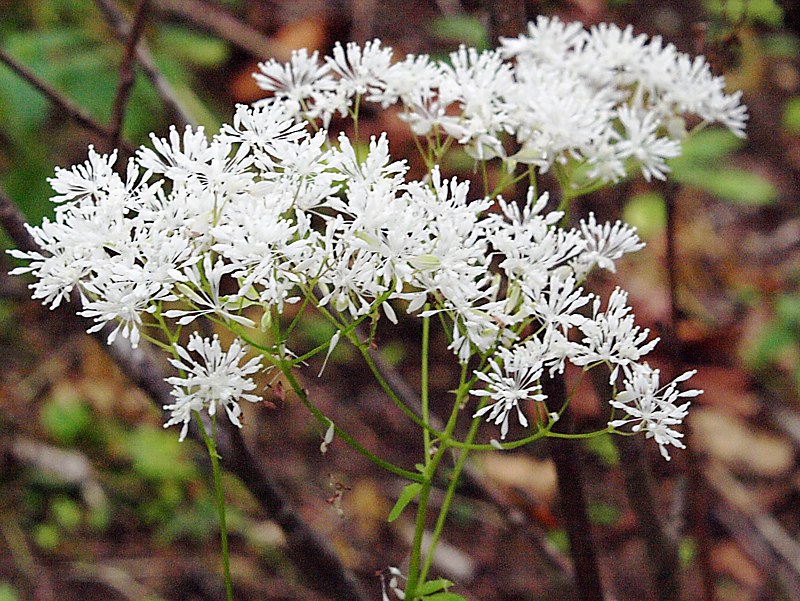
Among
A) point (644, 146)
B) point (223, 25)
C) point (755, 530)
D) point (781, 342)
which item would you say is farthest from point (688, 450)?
point (223, 25)

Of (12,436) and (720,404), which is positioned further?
(720,404)

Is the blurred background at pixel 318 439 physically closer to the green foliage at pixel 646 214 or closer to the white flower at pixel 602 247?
the green foliage at pixel 646 214

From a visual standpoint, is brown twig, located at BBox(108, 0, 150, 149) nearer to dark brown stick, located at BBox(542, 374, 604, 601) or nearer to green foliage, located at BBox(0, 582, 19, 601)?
dark brown stick, located at BBox(542, 374, 604, 601)

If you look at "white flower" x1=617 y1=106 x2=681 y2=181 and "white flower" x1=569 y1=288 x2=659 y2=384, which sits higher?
"white flower" x1=617 y1=106 x2=681 y2=181

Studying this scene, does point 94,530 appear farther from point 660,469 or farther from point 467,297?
point 467,297

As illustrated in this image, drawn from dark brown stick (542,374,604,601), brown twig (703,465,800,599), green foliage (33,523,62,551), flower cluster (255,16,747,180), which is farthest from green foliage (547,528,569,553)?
flower cluster (255,16,747,180)

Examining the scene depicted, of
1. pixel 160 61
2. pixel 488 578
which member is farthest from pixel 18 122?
pixel 488 578
